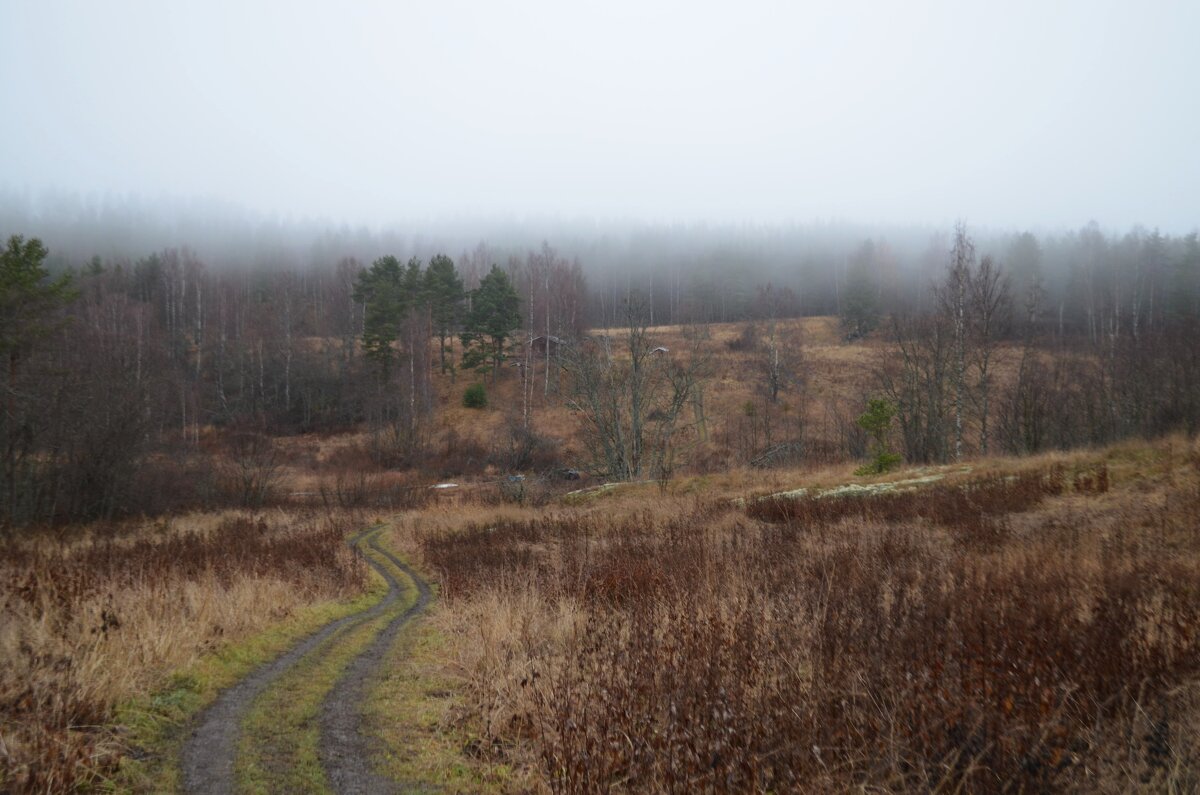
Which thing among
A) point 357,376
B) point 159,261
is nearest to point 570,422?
point 357,376

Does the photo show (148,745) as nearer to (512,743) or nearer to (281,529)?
(512,743)

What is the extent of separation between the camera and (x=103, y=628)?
584 cm

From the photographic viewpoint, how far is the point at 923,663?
159 inches

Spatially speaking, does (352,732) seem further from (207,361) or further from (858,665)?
(207,361)

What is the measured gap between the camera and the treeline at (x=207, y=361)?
21.5 meters

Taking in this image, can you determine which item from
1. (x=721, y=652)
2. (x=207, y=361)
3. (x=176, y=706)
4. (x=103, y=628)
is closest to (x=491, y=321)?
(x=207, y=361)

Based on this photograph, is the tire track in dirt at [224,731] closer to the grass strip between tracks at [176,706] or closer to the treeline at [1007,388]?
the grass strip between tracks at [176,706]

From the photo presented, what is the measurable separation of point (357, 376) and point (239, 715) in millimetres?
53334

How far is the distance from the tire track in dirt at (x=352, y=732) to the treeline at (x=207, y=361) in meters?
20.3

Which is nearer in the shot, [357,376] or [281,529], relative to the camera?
[281,529]

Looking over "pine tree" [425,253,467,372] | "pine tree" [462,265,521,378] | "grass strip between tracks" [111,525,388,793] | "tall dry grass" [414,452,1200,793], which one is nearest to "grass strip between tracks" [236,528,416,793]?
"grass strip between tracks" [111,525,388,793]

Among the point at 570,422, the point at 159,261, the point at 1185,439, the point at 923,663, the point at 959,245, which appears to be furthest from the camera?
the point at 159,261

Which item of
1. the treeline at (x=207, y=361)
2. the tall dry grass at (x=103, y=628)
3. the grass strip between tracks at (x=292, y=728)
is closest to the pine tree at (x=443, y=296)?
the treeline at (x=207, y=361)

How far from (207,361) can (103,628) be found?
59.0m
